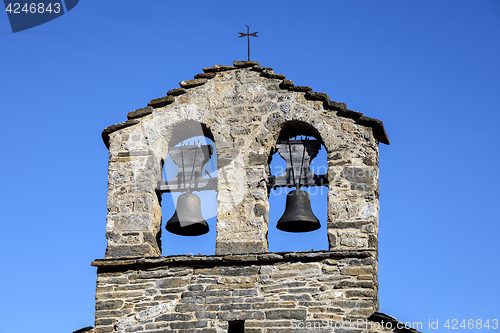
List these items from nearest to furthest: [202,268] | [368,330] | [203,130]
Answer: [368,330] → [202,268] → [203,130]

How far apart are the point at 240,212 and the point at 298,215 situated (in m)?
0.64

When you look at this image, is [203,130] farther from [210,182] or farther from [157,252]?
[157,252]

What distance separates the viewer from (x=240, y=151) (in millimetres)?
12516

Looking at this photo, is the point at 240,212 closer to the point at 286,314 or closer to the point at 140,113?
the point at 286,314

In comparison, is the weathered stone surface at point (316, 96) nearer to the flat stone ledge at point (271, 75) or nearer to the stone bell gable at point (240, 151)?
the stone bell gable at point (240, 151)

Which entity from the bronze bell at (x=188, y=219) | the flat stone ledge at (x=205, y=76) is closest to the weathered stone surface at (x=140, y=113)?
the flat stone ledge at (x=205, y=76)

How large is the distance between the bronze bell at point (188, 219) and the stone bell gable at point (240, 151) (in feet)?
0.65

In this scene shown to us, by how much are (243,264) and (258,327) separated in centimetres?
76

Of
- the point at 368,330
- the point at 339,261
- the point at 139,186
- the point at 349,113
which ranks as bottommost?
the point at 368,330

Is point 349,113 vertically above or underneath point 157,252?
above

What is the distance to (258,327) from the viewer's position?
11484mm

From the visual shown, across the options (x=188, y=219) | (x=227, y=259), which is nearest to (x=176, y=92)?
(x=188, y=219)

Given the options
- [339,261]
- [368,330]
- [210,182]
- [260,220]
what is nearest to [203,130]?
[210,182]

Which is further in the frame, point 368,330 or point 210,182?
point 210,182
